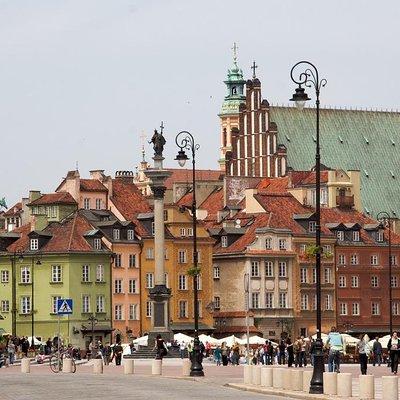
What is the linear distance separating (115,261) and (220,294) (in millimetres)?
7986

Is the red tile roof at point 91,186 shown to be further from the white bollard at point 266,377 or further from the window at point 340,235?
the white bollard at point 266,377

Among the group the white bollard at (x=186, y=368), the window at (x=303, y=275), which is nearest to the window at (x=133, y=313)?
the window at (x=303, y=275)

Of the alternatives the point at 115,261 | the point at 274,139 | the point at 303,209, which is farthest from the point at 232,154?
the point at 115,261

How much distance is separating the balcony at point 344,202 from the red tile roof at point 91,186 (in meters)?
20.3

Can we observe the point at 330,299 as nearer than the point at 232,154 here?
Yes

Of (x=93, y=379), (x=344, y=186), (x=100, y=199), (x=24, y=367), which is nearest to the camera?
(x=93, y=379)

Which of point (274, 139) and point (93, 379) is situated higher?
point (274, 139)

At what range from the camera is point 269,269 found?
138 meters

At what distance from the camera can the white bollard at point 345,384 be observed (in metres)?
46.8

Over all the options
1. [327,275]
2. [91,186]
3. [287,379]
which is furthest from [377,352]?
[91,186]

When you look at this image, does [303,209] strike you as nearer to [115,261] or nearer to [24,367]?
[115,261]

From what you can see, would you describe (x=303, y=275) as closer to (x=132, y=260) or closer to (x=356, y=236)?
(x=356, y=236)

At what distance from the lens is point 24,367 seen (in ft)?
249

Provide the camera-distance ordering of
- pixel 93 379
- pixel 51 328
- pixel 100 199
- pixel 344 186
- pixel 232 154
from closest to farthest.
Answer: pixel 93 379
pixel 51 328
pixel 100 199
pixel 344 186
pixel 232 154
